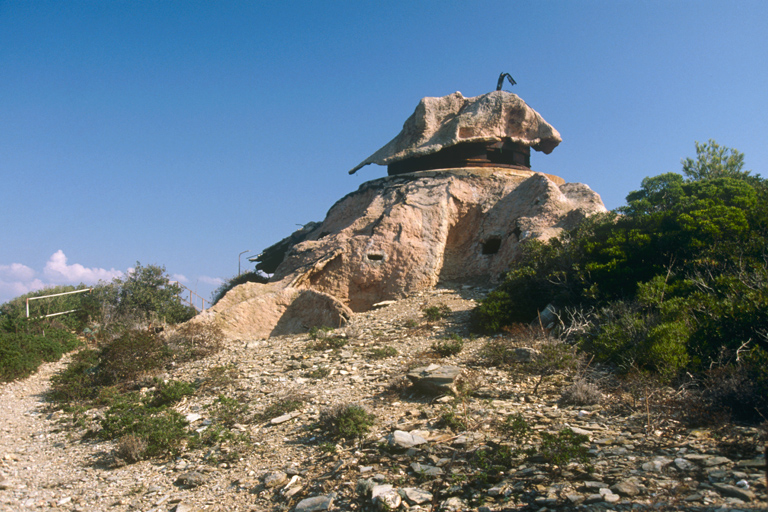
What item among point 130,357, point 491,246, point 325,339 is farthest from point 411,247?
point 130,357

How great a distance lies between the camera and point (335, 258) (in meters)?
10.9

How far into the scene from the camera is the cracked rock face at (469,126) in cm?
1286

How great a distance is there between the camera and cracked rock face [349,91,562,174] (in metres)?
12.9

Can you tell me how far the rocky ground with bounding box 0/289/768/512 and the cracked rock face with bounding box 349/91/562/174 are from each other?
7.33 m

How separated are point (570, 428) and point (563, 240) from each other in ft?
18.9

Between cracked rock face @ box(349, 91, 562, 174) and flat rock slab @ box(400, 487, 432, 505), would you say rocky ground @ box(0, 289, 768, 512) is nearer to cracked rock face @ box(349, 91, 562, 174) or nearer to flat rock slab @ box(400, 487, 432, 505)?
flat rock slab @ box(400, 487, 432, 505)

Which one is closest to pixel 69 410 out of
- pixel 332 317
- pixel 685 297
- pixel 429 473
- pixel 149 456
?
pixel 149 456

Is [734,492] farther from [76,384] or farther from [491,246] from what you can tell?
[491,246]

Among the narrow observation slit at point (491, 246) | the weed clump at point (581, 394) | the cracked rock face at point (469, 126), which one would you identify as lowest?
the weed clump at point (581, 394)

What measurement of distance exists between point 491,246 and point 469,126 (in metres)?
3.51

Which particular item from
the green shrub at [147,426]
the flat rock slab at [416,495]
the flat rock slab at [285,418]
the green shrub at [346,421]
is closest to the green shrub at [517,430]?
the flat rock slab at [416,495]

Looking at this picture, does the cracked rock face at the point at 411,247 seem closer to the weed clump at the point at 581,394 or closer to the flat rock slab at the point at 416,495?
the weed clump at the point at 581,394

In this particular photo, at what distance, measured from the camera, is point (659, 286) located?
662 centimetres

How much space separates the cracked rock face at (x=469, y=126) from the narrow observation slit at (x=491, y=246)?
2.88 m
